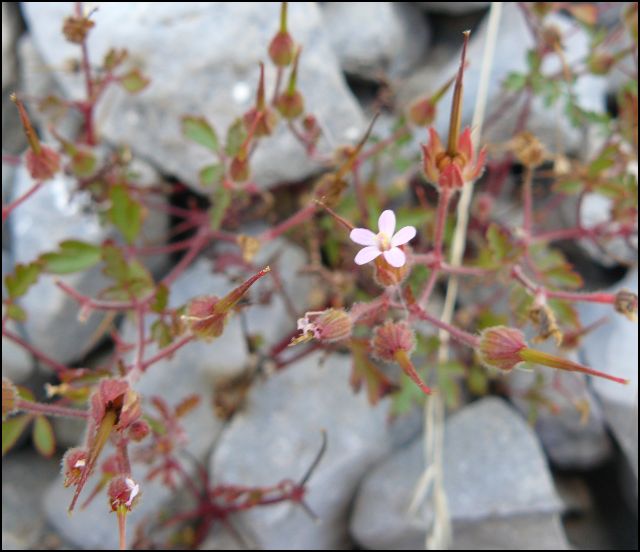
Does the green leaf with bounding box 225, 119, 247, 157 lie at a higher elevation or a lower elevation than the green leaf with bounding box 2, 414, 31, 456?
higher

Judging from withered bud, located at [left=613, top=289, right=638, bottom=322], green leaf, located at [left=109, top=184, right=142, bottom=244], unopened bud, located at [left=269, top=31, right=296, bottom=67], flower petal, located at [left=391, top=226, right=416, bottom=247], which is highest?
unopened bud, located at [left=269, top=31, right=296, bottom=67]

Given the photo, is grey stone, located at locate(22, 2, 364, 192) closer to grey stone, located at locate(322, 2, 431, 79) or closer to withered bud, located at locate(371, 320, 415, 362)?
grey stone, located at locate(322, 2, 431, 79)

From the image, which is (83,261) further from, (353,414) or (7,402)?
(353,414)

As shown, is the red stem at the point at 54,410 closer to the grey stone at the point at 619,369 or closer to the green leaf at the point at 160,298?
the green leaf at the point at 160,298

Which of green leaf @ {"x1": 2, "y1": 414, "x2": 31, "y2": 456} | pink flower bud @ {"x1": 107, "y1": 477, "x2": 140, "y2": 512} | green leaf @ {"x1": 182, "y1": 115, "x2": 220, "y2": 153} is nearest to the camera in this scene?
pink flower bud @ {"x1": 107, "y1": 477, "x2": 140, "y2": 512}

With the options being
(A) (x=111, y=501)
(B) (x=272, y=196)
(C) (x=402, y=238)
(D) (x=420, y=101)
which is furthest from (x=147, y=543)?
(D) (x=420, y=101)

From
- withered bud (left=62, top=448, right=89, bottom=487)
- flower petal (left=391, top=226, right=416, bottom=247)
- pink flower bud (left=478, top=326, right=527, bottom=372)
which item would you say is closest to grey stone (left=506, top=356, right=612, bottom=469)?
pink flower bud (left=478, top=326, right=527, bottom=372)

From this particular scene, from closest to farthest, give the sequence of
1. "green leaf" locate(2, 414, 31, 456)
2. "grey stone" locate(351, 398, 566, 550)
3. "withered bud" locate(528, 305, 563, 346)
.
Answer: "withered bud" locate(528, 305, 563, 346) → "green leaf" locate(2, 414, 31, 456) → "grey stone" locate(351, 398, 566, 550)
